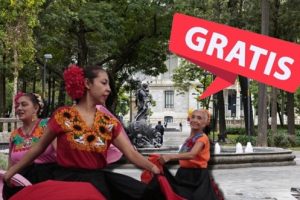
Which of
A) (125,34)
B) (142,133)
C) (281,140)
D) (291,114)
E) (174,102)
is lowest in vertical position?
(281,140)

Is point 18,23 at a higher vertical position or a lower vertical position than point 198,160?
higher

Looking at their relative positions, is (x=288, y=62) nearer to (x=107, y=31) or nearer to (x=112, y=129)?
(x=112, y=129)

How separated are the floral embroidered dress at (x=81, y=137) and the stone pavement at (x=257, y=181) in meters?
8.56

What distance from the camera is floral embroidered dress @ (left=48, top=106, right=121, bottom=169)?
4.63 m

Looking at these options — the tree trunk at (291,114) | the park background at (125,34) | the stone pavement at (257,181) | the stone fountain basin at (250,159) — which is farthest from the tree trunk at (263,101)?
the tree trunk at (291,114)

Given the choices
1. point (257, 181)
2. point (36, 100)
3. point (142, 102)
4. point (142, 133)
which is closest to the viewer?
point (36, 100)

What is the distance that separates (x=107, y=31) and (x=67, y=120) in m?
32.8

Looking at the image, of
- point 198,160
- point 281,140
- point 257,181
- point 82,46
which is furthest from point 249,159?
point 82,46

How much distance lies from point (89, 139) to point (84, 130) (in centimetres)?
8

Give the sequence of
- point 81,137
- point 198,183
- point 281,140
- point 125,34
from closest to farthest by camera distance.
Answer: point 81,137
point 198,183
point 281,140
point 125,34

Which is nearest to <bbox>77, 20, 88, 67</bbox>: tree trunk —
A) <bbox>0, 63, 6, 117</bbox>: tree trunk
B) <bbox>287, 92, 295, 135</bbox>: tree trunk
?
<bbox>0, 63, 6, 117</bbox>: tree trunk

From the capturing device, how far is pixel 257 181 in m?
16.6

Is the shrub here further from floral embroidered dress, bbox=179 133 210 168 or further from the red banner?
floral embroidered dress, bbox=179 133 210 168

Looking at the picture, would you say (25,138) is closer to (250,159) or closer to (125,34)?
(250,159)
